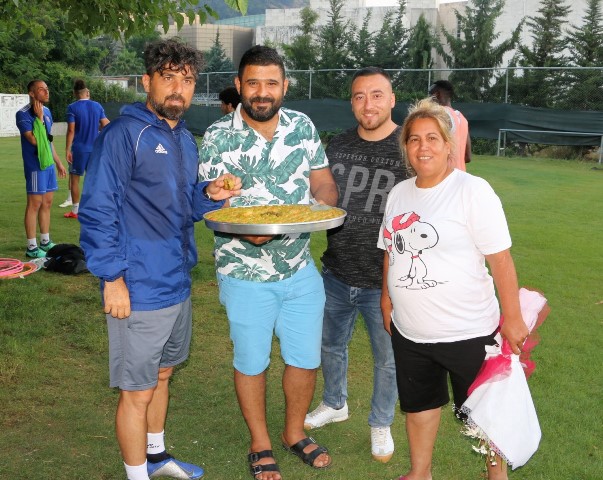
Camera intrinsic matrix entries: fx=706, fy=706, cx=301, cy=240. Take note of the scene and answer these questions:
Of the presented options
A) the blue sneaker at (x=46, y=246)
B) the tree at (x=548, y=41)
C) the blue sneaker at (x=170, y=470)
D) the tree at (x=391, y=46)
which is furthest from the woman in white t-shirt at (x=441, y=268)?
the tree at (x=391, y=46)

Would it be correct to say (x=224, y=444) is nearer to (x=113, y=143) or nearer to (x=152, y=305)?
(x=152, y=305)

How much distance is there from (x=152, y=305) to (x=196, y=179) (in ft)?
2.25

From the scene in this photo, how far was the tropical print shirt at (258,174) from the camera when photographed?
366 centimetres

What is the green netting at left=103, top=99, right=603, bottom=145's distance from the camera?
22219mm

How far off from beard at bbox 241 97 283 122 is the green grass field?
6.41 ft

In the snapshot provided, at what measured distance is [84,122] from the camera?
35.9 feet

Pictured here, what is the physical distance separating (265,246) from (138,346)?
0.82 m

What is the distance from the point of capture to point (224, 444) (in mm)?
4254

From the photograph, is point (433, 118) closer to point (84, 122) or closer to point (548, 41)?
point (84, 122)

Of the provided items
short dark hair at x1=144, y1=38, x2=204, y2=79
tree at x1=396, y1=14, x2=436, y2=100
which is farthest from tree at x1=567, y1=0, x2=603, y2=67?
short dark hair at x1=144, y1=38, x2=204, y2=79

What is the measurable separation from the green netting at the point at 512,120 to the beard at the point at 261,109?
20.1m

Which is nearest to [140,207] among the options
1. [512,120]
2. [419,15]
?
[512,120]

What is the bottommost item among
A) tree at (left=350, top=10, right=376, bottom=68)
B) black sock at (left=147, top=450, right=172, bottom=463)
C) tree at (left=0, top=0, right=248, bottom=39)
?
black sock at (left=147, top=450, right=172, bottom=463)

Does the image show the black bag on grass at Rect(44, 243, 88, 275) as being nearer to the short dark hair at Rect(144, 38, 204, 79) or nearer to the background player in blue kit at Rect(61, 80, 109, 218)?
the background player in blue kit at Rect(61, 80, 109, 218)
